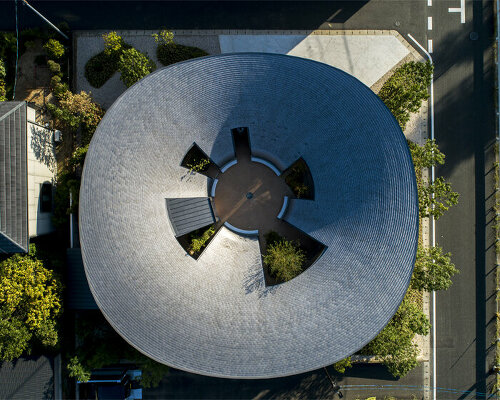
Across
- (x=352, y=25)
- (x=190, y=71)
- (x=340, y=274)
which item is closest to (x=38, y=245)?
(x=190, y=71)

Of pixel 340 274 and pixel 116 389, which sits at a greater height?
pixel 340 274

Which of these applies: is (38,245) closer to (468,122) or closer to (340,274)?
(340,274)

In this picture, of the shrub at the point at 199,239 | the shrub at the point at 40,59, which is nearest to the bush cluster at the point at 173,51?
the shrub at the point at 40,59

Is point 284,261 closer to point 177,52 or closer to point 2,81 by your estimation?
point 177,52

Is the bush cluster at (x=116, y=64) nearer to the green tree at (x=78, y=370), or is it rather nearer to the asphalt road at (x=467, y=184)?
the green tree at (x=78, y=370)

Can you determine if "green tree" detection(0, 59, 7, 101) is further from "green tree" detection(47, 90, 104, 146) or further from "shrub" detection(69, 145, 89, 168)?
"shrub" detection(69, 145, 89, 168)

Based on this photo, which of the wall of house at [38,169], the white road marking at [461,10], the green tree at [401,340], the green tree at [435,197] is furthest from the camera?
the white road marking at [461,10]
